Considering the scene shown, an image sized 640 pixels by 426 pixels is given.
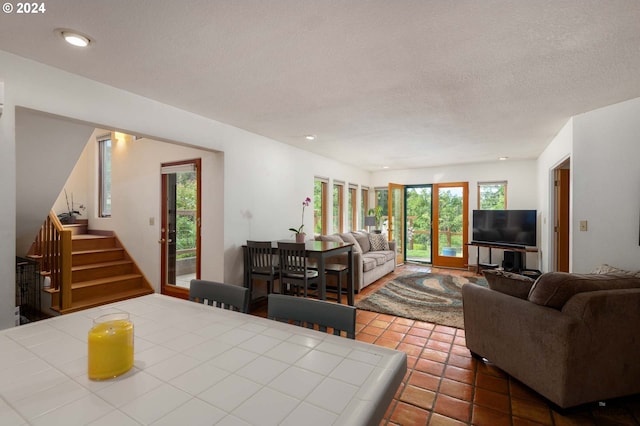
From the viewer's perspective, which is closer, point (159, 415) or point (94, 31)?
point (159, 415)

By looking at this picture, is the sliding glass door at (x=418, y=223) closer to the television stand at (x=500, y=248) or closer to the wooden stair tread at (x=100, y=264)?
the television stand at (x=500, y=248)

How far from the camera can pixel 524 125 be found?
3766mm

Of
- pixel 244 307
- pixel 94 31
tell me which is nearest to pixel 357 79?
pixel 94 31

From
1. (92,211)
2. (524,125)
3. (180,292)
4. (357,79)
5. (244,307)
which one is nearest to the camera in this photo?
(244,307)

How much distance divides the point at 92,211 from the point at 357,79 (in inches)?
212

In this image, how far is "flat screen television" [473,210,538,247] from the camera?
5.64 m

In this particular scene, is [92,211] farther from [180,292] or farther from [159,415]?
[159,415]

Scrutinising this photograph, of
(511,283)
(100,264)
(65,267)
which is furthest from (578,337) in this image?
(100,264)

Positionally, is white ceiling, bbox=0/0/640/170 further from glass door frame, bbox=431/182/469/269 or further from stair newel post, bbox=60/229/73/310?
glass door frame, bbox=431/182/469/269

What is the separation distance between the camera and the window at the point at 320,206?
5869mm

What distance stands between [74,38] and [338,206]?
5322mm

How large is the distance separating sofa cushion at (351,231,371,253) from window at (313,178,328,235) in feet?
2.15

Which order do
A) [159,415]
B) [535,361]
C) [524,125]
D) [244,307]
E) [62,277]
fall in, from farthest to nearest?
[524,125] < [62,277] < [535,361] < [244,307] < [159,415]

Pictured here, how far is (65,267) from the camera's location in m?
3.52
